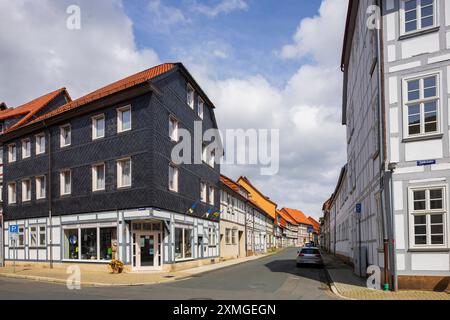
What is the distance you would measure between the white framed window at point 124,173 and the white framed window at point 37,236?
738 cm

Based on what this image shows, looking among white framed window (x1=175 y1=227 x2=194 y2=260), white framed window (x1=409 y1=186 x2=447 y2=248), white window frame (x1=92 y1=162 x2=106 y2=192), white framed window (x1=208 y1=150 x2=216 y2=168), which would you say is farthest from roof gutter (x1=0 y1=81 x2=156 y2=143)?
white framed window (x1=409 y1=186 x2=447 y2=248)

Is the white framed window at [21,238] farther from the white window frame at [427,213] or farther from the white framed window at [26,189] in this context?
the white window frame at [427,213]

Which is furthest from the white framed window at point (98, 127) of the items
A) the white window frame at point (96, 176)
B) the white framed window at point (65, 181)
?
the white framed window at point (65, 181)

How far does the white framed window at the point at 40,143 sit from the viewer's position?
28.0m

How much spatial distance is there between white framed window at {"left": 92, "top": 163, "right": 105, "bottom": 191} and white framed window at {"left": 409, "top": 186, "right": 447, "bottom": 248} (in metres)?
16.9

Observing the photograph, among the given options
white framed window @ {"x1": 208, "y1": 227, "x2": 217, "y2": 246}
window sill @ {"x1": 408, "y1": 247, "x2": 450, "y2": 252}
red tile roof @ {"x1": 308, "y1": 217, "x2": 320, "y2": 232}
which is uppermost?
window sill @ {"x1": 408, "y1": 247, "x2": 450, "y2": 252}

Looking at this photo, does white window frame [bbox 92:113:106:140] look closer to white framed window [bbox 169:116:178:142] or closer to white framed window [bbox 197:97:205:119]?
white framed window [bbox 169:116:178:142]

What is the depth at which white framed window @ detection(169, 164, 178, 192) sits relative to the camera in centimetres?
2533

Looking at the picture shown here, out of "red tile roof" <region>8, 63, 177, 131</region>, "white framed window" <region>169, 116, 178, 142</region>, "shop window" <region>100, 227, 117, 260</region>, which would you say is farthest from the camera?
"white framed window" <region>169, 116, 178, 142</region>

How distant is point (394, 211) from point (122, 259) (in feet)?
46.9

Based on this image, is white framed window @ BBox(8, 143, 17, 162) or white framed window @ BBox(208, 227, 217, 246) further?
white framed window @ BBox(208, 227, 217, 246)

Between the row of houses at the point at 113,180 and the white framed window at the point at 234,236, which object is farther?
the white framed window at the point at 234,236

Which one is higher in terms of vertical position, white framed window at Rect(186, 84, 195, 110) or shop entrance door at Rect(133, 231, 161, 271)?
white framed window at Rect(186, 84, 195, 110)

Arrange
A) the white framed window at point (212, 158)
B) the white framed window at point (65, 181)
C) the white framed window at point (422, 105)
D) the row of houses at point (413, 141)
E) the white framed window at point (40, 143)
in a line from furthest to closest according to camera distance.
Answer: the white framed window at point (212, 158)
the white framed window at point (40, 143)
the white framed window at point (65, 181)
the white framed window at point (422, 105)
the row of houses at point (413, 141)
